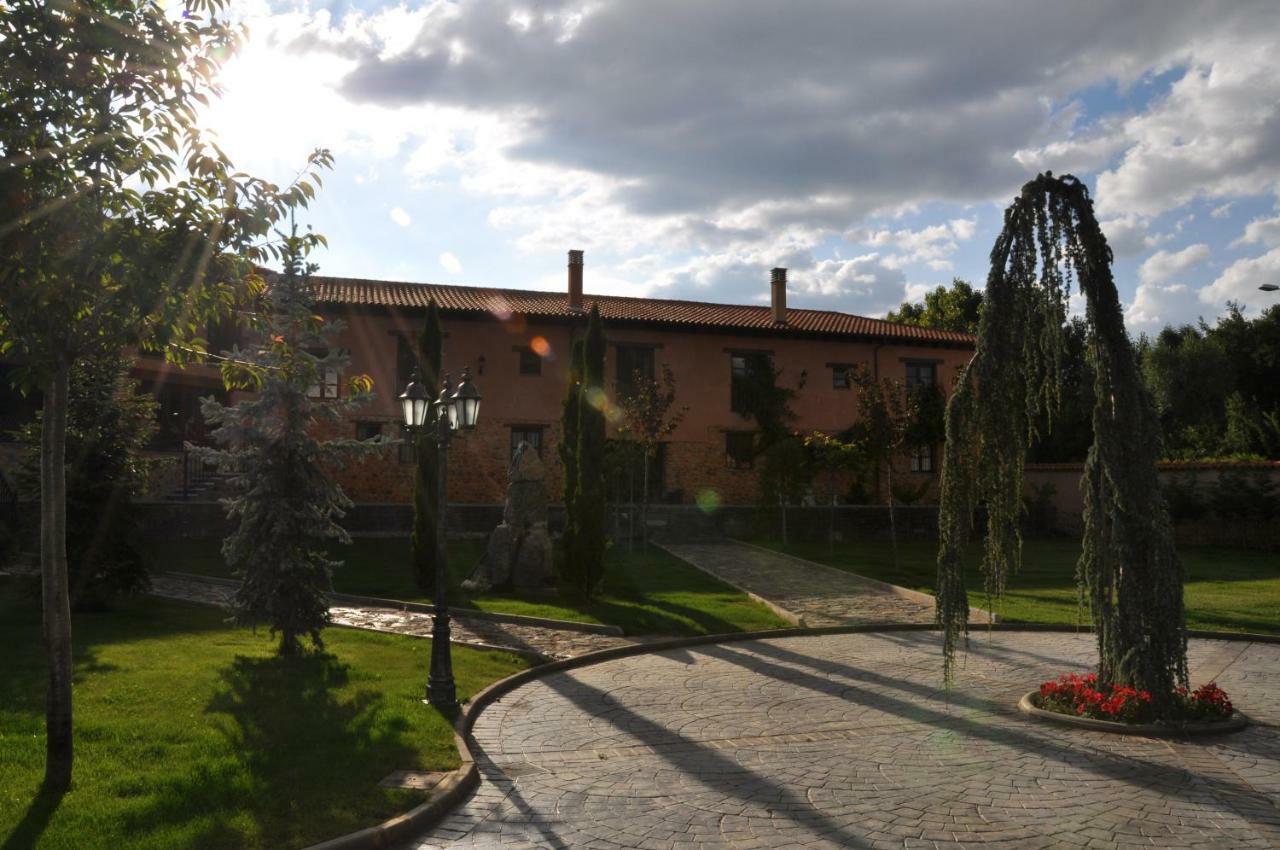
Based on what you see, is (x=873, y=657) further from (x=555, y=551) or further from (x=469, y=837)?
(x=555, y=551)

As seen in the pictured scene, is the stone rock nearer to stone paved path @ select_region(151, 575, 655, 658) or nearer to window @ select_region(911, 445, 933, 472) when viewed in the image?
stone paved path @ select_region(151, 575, 655, 658)

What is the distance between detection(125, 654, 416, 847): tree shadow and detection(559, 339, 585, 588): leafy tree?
7.54m

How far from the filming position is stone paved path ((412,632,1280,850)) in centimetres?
660

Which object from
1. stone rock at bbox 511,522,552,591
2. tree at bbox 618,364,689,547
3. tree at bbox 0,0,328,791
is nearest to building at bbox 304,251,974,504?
tree at bbox 618,364,689,547

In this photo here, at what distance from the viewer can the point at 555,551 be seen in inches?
985

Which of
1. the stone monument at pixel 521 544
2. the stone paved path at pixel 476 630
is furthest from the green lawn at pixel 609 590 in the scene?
the stone paved path at pixel 476 630

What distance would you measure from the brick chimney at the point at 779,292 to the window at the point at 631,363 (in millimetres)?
5913

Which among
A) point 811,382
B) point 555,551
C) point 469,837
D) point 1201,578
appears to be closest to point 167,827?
point 469,837

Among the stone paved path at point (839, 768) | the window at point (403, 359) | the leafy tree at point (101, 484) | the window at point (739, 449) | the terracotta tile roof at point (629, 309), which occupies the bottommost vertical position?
the stone paved path at point (839, 768)

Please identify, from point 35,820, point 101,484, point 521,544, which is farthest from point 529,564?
point 35,820

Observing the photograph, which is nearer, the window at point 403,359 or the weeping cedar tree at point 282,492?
the weeping cedar tree at point 282,492

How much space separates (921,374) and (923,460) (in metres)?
3.44

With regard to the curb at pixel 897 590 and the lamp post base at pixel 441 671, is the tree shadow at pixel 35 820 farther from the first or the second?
the curb at pixel 897 590

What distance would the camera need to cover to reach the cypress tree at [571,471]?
739 inches
